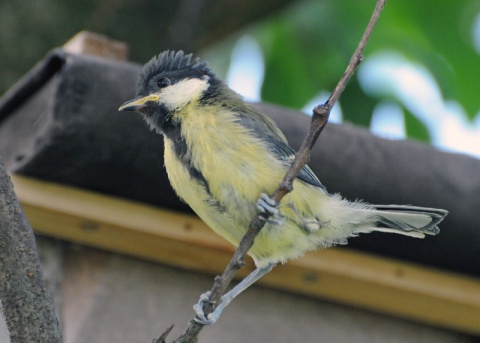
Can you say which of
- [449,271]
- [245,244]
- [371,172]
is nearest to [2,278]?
[245,244]

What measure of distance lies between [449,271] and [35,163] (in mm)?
1378

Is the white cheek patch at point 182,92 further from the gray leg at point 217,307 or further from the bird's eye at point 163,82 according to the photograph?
the gray leg at point 217,307

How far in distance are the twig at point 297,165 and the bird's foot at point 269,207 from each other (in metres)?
0.10

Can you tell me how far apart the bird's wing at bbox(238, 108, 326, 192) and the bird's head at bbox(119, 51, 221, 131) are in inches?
5.8

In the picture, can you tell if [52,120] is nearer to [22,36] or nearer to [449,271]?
[449,271]

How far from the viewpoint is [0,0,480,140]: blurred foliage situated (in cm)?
435

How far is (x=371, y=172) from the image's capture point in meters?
2.70

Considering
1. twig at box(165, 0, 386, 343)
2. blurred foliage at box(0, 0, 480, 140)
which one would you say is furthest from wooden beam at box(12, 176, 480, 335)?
blurred foliage at box(0, 0, 480, 140)

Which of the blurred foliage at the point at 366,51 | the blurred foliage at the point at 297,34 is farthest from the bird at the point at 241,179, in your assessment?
the blurred foliage at the point at 366,51

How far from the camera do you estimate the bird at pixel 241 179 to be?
233cm

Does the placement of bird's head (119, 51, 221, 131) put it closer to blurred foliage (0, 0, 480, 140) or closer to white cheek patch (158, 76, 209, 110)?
white cheek patch (158, 76, 209, 110)

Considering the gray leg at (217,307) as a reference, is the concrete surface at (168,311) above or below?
below

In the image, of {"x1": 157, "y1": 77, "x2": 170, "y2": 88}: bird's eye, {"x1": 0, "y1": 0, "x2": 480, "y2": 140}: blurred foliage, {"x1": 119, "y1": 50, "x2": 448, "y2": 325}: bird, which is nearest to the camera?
{"x1": 119, "y1": 50, "x2": 448, "y2": 325}: bird

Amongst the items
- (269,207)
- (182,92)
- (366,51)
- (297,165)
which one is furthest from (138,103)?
(366,51)
